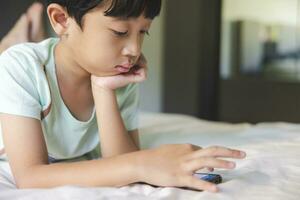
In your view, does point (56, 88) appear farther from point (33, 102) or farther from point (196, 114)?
point (196, 114)

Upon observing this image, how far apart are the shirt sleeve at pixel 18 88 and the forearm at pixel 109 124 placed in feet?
0.49

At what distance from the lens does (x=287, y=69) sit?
9.89 ft

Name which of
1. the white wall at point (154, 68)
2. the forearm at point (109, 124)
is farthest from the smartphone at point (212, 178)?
the white wall at point (154, 68)

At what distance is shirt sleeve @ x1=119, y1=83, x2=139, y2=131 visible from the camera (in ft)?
3.51

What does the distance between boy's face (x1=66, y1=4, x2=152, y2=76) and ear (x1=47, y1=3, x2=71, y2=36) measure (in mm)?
22

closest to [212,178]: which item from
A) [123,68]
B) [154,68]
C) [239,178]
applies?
[239,178]

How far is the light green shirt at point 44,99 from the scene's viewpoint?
→ 796mm

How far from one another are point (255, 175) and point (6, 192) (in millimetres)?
417

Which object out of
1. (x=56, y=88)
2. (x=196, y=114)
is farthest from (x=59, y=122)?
(x=196, y=114)

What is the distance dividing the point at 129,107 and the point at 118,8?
35cm

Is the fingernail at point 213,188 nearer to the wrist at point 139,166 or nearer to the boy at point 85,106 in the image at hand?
the boy at point 85,106

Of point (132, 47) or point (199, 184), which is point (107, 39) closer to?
point (132, 47)

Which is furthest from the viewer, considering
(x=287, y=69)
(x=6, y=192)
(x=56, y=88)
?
(x=287, y=69)

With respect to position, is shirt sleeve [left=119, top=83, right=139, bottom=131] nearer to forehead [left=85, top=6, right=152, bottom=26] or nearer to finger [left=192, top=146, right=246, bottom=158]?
forehead [left=85, top=6, right=152, bottom=26]
